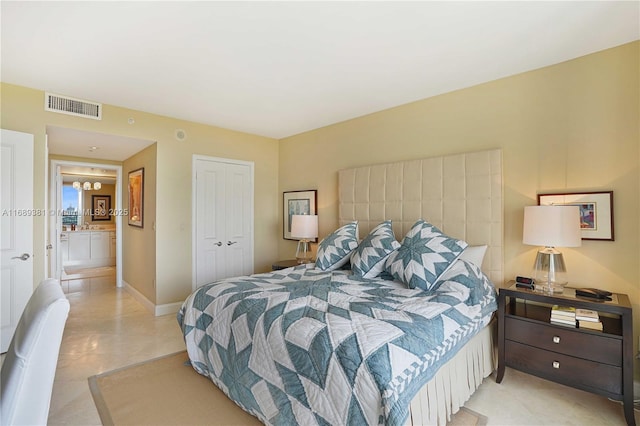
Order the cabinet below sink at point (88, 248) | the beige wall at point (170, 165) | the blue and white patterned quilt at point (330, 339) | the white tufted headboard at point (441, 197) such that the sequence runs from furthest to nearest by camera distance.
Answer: the cabinet below sink at point (88, 248)
the beige wall at point (170, 165)
the white tufted headboard at point (441, 197)
the blue and white patterned quilt at point (330, 339)

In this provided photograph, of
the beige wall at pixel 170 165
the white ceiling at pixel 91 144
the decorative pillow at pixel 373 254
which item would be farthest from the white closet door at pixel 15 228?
the decorative pillow at pixel 373 254

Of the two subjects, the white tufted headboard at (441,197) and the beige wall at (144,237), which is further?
the beige wall at (144,237)

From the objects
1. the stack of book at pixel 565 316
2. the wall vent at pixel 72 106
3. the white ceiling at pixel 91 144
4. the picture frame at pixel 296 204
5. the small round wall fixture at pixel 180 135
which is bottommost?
the stack of book at pixel 565 316

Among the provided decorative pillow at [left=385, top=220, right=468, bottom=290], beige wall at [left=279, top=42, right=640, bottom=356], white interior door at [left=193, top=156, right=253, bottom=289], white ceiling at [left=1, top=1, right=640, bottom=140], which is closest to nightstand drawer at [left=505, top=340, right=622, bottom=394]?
beige wall at [left=279, top=42, right=640, bottom=356]

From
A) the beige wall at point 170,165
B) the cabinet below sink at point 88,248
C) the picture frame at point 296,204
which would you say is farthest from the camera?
the cabinet below sink at point 88,248

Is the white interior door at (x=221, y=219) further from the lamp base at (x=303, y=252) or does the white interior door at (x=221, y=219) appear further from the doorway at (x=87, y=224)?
the doorway at (x=87, y=224)

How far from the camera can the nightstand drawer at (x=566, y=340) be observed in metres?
1.98

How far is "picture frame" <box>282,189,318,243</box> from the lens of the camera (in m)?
4.55

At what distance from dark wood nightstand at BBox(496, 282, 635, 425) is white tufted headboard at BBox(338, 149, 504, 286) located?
0.50m

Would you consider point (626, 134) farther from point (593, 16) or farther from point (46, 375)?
point (46, 375)

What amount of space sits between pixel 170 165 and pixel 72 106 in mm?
1140

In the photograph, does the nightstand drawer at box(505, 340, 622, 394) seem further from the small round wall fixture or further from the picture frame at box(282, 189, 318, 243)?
the small round wall fixture

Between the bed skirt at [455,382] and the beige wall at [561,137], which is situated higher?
the beige wall at [561,137]

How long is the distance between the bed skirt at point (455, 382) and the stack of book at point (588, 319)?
0.58 metres
